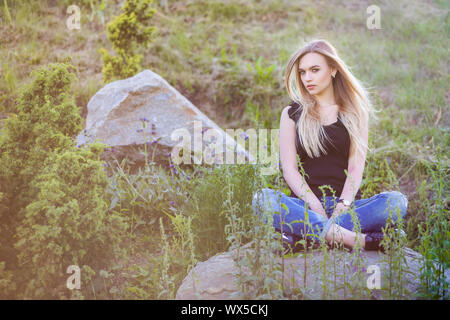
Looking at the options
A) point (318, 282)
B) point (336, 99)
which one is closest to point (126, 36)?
point (336, 99)

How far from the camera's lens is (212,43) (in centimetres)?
690

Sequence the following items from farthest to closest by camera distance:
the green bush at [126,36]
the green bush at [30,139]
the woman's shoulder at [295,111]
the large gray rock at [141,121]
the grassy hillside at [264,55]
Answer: the green bush at [126,36] → the grassy hillside at [264,55] → the large gray rock at [141,121] → the woman's shoulder at [295,111] → the green bush at [30,139]

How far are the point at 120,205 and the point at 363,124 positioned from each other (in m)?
2.16

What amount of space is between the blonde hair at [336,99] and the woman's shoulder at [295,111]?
0.09 feet

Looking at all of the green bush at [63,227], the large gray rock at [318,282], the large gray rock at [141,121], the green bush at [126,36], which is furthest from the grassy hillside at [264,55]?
the green bush at [63,227]

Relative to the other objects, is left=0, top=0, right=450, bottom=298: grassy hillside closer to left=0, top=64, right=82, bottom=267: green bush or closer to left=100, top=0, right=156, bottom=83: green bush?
left=100, top=0, right=156, bottom=83: green bush

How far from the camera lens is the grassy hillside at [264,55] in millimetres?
5121

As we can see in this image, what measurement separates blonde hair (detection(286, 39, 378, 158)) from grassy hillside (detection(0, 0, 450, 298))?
1243mm

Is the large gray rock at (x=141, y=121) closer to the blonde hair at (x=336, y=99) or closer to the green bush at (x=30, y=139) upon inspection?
the blonde hair at (x=336, y=99)

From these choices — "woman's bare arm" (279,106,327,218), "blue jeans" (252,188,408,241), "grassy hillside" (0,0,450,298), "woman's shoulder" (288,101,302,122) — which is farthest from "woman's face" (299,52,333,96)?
"grassy hillside" (0,0,450,298)

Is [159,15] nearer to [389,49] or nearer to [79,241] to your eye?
[389,49]

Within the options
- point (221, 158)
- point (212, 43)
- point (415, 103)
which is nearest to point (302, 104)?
point (221, 158)

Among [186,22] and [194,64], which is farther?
[186,22]

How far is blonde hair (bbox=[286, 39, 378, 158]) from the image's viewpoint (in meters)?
3.20
